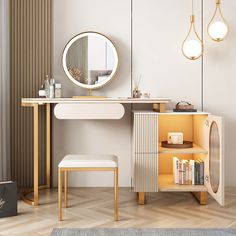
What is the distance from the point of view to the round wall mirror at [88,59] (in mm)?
3863

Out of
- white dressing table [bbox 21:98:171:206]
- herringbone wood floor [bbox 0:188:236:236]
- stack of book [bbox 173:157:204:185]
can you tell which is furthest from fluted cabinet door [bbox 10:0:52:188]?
stack of book [bbox 173:157:204:185]

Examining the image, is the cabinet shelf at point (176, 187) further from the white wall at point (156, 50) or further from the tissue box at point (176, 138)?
the white wall at point (156, 50)

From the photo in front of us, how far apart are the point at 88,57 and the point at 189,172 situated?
1.45 m

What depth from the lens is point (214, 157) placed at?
10.3 feet

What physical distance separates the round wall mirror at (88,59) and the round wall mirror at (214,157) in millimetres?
1203

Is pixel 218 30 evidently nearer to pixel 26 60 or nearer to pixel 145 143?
pixel 145 143

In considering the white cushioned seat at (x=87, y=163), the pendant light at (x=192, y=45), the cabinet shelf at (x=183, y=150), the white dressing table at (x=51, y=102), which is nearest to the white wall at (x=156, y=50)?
the pendant light at (x=192, y=45)

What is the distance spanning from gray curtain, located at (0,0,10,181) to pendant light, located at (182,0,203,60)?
1678 millimetres

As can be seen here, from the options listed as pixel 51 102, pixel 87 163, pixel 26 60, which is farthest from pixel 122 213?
pixel 26 60

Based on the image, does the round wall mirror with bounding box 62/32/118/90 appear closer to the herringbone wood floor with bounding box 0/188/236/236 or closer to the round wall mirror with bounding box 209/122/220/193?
the herringbone wood floor with bounding box 0/188/236/236

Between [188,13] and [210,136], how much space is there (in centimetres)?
136

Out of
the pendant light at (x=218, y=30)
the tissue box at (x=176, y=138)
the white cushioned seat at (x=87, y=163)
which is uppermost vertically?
the pendant light at (x=218, y=30)

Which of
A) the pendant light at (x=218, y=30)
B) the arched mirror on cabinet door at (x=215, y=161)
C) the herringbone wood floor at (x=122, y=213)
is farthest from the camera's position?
the pendant light at (x=218, y=30)

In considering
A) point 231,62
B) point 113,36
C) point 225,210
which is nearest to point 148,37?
point 113,36
